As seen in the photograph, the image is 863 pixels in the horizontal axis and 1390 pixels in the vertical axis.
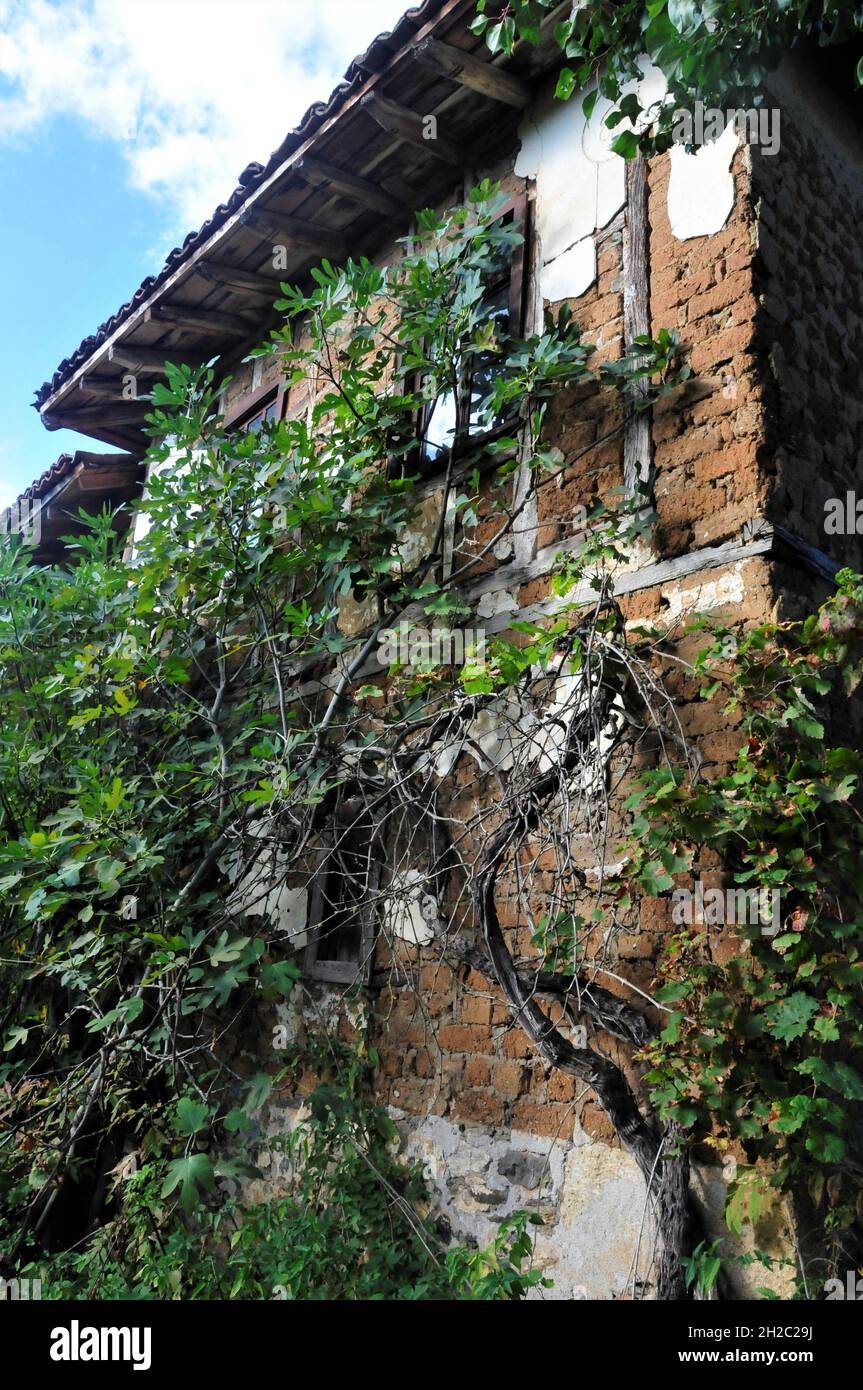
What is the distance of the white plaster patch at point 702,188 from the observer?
3.81 metres

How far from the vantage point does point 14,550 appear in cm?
588

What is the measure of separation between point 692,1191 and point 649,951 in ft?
2.43

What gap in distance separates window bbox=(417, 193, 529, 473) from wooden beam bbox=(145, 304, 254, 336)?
103 inches

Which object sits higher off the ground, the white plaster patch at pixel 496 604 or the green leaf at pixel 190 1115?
the white plaster patch at pixel 496 604

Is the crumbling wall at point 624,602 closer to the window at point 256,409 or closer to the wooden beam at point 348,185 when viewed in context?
the wooden beam at point 348,185

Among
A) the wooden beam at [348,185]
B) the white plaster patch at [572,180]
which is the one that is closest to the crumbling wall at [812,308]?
the white plaster patch at [572,180]

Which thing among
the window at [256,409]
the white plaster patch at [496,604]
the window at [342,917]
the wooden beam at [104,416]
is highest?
the wooden beam at [104,416]

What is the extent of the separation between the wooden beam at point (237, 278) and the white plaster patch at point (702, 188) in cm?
319

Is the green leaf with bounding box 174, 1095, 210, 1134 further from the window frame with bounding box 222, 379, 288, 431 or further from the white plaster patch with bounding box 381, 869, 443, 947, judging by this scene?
the window frame with bounding box 222, 379, 288, 431

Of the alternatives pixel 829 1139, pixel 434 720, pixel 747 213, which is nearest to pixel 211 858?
pixel 434 720

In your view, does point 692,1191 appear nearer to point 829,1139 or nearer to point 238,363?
point 829,1139

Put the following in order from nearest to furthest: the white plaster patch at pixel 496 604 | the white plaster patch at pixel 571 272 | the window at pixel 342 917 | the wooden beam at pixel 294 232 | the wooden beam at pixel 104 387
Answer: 1. the white plaster patch at pixel 496 604
2. the white plaster patch at pixel 571 272
3. the window at pixel 342 917
4. the wooden beam at pixel 294 232
5. the wooden beam at pixel 104 387

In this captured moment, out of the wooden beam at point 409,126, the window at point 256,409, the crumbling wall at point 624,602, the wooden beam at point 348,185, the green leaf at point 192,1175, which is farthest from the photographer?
the window at point 256,409

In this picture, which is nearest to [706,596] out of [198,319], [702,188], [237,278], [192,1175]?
[702,188]
